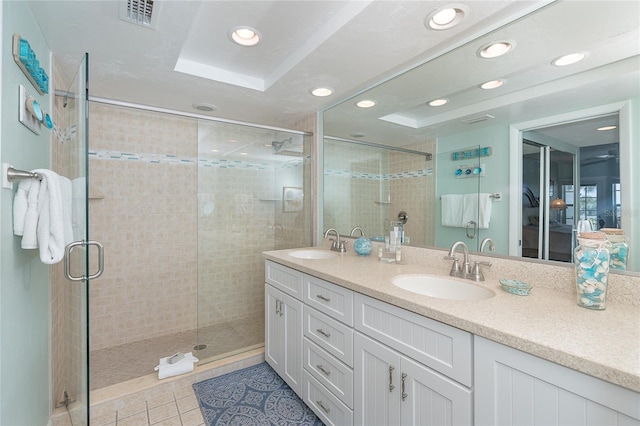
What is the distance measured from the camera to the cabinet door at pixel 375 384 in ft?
3.92

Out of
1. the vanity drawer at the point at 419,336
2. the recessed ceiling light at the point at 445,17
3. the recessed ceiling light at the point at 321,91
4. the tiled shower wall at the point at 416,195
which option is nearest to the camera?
the vanity drawer at the point at 419,336

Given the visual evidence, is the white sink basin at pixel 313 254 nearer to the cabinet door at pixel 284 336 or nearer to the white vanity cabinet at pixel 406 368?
the cabinet door at pixel 284 336

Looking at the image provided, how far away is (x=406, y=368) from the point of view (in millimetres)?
1141

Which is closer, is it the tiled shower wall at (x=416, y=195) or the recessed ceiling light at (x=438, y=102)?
the recessed ceiling light at (x=438, y=102)

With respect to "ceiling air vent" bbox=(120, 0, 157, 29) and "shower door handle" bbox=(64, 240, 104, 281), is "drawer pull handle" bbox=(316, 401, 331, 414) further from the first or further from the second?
"ceiling air vent" bbox=(120, 0, 157, 29)

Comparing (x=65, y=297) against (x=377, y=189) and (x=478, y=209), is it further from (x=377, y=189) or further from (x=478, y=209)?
(x=478, y=209)

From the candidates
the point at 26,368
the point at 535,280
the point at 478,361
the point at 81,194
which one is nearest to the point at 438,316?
the point at 478,361

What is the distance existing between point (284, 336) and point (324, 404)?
52 centimetres

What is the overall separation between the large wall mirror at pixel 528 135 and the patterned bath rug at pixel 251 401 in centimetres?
132

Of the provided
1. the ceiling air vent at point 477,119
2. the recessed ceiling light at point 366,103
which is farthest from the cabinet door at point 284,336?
the recessed ceiling light at point 366,103

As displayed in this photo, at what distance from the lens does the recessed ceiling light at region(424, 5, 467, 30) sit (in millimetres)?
1362

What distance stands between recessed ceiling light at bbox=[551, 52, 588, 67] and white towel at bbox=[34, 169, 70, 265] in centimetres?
218

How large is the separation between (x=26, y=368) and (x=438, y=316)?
182 centimetres

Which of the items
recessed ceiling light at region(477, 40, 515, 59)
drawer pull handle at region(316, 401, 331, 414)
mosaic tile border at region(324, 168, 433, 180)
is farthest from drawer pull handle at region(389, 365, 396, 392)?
recessed ceiling light at region(477, 40, 515, 59)
